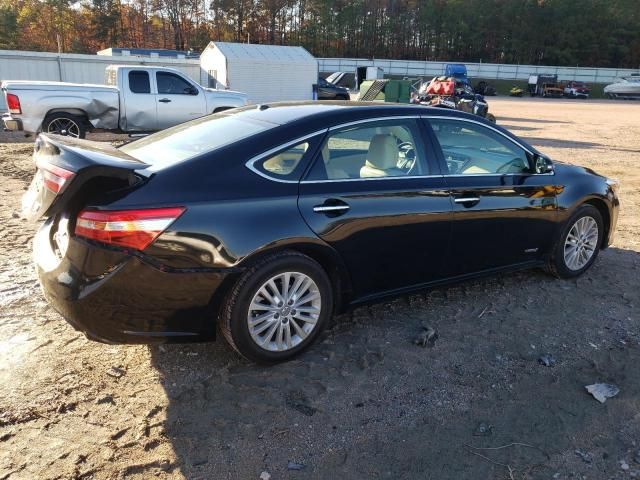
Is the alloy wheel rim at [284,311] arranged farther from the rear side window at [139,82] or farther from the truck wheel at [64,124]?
the rear side window at [139,82]

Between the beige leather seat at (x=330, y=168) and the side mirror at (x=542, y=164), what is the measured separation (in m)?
1.96

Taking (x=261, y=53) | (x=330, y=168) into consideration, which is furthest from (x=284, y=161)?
A: (x=261, y=53)

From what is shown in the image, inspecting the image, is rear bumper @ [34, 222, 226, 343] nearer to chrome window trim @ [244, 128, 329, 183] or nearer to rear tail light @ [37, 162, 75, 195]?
rear tail light @ [37, 162, 75, 195]

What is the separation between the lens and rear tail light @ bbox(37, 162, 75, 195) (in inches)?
110

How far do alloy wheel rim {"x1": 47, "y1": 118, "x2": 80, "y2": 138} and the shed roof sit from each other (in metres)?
12.5

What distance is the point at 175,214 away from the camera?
2.87 metres

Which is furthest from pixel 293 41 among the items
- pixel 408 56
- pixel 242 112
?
pixel 242 112

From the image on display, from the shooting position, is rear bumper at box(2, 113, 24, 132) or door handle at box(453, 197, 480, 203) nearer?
door handle at box(453, 197, 480, 203)

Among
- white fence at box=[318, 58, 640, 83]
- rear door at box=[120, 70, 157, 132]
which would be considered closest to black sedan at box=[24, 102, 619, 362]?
rear door at box=[120, 70, 157, 132]

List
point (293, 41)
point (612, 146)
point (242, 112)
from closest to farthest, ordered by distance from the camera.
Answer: point (242, 112) → point (612, 146) → point (293, 41)

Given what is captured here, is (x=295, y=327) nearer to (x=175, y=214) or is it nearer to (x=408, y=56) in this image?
(x=175, y=214)

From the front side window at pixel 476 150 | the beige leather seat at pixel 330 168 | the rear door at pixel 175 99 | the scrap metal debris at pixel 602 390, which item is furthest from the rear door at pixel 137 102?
the scrap metal debris at pixel 602 390

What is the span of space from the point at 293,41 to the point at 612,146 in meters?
76.7

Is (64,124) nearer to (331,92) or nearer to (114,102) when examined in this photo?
(114,102)
